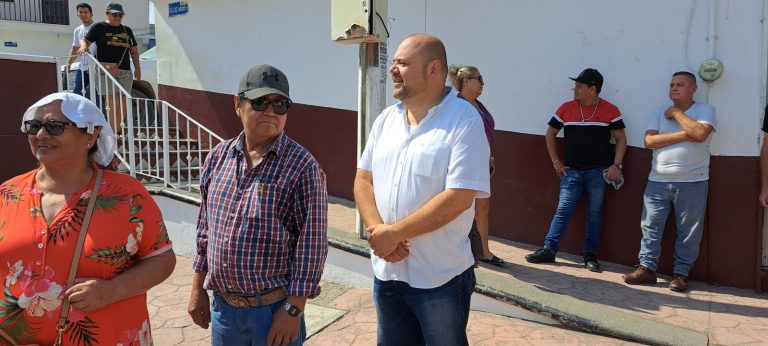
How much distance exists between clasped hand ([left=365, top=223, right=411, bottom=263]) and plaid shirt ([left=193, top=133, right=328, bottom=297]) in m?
0.23

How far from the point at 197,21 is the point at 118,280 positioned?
23.0ft

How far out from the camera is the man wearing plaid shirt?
2.18m

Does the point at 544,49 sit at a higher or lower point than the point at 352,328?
higher

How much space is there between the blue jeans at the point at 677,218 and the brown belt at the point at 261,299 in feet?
11.6

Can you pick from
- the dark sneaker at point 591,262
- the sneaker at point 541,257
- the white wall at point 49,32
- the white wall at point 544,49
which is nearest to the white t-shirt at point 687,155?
the white wall at point 544,49

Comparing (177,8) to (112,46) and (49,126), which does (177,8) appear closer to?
(112,46)

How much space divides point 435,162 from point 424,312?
612mm

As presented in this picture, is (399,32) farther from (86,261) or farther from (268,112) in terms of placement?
(86,261)

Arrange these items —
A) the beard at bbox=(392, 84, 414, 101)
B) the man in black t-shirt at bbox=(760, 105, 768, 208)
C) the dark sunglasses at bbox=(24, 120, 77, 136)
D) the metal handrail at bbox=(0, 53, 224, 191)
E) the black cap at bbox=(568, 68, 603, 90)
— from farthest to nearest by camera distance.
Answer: the metal handrail at bbox=(0, 53, 224, 191)
the black cap at bbox=(568, 68, 603, 90)
the man in black t-shirt at bbox=(760, 105, 768, 208)
the beard at bbox=(392, 84, 414, 101)
the dark sunglasses at bbox=(24, 120, 77, 136)

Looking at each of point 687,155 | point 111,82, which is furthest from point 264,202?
point 111,82

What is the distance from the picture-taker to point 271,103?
7.26 ft

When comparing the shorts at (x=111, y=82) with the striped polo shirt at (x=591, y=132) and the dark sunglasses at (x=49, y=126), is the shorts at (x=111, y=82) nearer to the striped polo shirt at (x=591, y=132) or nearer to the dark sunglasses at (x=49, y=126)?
the dark sunglasses at (x=49, y=126)

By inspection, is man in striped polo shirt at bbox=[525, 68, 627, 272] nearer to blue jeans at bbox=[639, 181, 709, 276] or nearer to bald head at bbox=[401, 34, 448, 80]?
blue jeans at bbox=[639, 181, 709, 276]

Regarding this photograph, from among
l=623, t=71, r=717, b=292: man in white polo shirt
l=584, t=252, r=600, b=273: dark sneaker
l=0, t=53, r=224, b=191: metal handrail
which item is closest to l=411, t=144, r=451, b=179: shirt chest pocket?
l=623, t=71, r=717, b=292: man in white polo shirt
